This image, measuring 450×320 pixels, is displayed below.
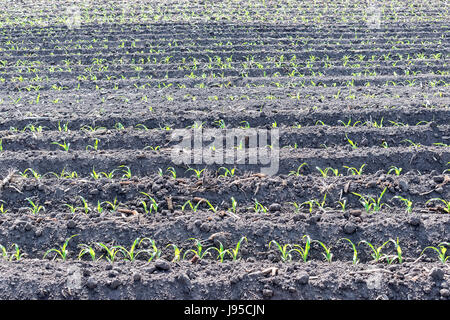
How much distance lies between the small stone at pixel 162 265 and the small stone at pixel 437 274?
5.06 ft

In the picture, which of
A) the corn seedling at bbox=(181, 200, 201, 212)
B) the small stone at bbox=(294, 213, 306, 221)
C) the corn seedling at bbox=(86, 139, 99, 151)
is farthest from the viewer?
the corn seedling at bbox=(86, 139, 99, 151)

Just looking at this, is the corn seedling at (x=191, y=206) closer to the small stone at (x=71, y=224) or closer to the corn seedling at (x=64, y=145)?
the small stone at (x=71, y=224)

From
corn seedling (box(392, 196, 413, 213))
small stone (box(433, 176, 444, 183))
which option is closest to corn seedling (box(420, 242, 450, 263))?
corn seedling (box(392, 196, 413, 213))

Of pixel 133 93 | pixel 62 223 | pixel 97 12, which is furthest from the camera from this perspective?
pixel 97 12

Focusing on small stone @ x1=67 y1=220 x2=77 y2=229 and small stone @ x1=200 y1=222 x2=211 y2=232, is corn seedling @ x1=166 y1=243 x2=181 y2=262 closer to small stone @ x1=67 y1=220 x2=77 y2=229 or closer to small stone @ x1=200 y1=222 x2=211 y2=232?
small stone @ x1=200 y1=222 x2=211 y2=232

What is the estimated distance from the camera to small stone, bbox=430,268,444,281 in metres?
2.63

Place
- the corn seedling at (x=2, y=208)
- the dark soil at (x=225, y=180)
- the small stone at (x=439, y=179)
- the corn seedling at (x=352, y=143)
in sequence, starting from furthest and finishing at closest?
the corn seedling at (x=352, y=143) → the small stone at (x=439, y=179) → the corn seedling at (x=2, y=208) → the dark soil at (x=225, y=180)

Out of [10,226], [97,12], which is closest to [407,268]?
[10,226]

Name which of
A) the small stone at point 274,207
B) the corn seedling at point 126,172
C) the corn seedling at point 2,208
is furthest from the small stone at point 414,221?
the corn seedling at point 2,208

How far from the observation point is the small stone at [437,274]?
2629mm

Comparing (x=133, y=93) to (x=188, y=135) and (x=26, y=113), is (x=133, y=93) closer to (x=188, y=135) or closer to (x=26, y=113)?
(x=26, y=113)

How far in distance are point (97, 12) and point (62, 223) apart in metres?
9.40

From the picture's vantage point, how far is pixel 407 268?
2775 millimetres

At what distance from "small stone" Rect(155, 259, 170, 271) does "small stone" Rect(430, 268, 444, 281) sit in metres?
1.54
